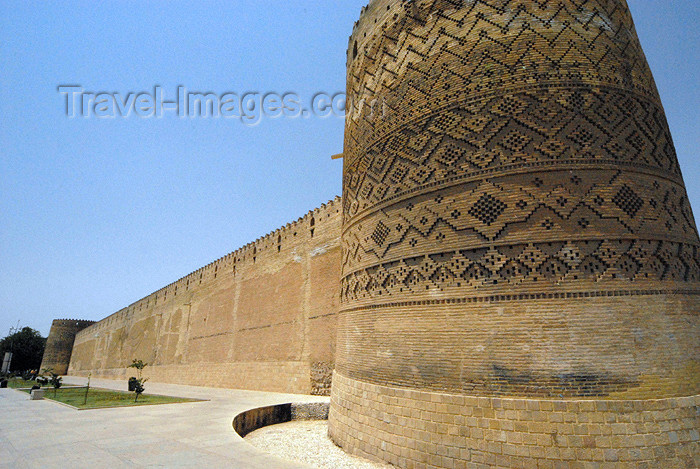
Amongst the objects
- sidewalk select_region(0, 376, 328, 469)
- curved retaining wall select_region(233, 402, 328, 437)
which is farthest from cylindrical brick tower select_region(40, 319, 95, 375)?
curved retaining wall select_region(233, 402, 328, 437)

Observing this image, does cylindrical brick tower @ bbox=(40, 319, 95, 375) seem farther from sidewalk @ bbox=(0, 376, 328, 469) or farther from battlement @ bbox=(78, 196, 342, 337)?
sidewalk @ bbox=(0, 376, 328, 469)

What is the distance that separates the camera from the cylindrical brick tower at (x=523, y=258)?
3.93 m

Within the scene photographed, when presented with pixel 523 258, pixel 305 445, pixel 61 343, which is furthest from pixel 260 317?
pixel 61 343

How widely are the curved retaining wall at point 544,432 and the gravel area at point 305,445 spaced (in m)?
0.78

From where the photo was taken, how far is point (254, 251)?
1484 centimetres

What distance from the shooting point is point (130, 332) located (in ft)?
83.5

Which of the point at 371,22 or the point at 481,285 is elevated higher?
the point at 371,22

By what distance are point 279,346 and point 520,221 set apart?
367 inches

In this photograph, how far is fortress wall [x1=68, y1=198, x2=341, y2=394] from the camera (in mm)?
10711

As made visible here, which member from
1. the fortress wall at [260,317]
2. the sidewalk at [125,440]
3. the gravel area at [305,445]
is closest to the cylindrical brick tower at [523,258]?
the gravel area at [305,445]

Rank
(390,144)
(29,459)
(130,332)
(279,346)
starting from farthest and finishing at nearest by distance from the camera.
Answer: (130,332) → (279,346) → (390,144) → (29,459)

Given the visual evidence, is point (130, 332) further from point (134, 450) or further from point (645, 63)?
point (645, 63)

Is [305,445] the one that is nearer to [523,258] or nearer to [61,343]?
[523,258]

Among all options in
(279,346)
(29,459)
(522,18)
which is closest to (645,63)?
(522,18)
